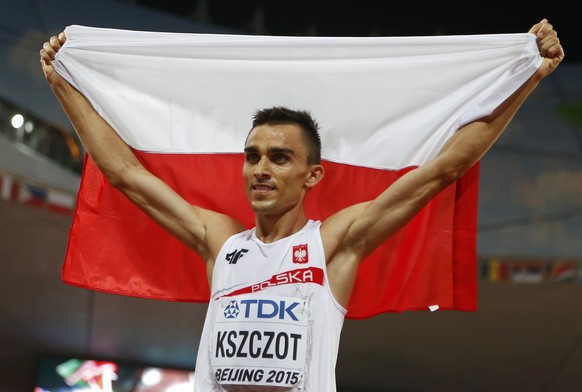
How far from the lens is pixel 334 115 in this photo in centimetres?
368

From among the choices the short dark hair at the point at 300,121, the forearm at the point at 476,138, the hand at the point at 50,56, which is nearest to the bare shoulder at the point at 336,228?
the short dark hair at the point at 300,121

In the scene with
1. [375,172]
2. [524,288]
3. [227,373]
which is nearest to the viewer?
[227,373]

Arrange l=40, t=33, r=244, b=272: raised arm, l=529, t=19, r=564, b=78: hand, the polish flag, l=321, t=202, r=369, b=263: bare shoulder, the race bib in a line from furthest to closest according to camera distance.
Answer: the polish flag
l=40, t=33, r=244, b=272: raised arm
l=529, t=19, r=564, b=78: hand
l=321, t=202, r=369, b=263: bare shoulder
the race bib

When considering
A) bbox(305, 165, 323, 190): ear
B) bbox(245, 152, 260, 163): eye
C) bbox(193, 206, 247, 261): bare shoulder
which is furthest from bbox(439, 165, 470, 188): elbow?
bbox(193, 206, 247, 261): bare shoulder

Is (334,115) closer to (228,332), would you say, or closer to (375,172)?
(375,172)

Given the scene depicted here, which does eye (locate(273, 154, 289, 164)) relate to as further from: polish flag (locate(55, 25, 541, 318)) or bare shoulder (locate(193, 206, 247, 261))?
polish flag (locate(55, 25, 541, 318))

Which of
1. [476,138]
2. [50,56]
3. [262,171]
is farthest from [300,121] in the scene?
[50,56]

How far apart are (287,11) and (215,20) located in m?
0.72

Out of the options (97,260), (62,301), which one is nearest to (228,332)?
(97,260)

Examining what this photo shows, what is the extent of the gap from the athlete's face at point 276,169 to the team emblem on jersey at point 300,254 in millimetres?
159

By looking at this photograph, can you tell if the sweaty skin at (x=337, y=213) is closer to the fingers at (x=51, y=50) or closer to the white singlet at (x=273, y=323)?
the white singlet at (x=273, y=323)

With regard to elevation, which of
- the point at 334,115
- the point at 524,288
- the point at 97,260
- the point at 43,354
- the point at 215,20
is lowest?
the point at 97,260

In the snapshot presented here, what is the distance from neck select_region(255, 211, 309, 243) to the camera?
3.22 m

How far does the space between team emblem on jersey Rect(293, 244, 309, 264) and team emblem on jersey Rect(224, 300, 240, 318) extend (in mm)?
242
